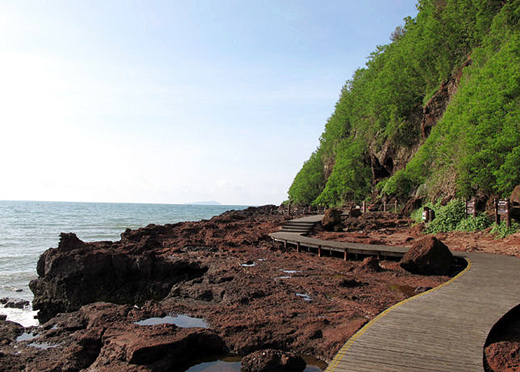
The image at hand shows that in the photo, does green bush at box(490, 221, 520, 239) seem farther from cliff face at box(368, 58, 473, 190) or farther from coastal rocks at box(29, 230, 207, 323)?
coastal rocks at box(29, 230, 207, 323)

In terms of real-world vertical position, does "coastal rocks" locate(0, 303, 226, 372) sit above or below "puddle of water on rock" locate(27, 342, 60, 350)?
above

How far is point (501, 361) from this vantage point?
21.0 ft

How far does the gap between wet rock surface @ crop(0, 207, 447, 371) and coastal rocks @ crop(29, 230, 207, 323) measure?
36 mm

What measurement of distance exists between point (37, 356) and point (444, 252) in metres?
12.8

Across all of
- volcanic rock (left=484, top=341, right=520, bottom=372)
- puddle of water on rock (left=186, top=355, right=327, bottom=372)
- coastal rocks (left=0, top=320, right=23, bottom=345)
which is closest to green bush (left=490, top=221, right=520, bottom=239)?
volcanic rock (left=484, top=341, right=520, bottom=372)

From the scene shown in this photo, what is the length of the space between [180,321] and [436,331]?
19.6ft

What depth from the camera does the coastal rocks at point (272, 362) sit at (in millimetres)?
6605

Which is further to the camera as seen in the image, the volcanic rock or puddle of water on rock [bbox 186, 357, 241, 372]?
puddle of water on rock [bbox 186, 357, 241, 372]

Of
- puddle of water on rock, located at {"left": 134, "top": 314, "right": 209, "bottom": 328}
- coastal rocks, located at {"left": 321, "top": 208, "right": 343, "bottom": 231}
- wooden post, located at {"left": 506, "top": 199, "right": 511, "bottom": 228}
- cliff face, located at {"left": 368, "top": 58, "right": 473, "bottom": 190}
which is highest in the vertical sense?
cliff face, located at {"left": 368, "top": 58, "right": 473, "bottom": 190}

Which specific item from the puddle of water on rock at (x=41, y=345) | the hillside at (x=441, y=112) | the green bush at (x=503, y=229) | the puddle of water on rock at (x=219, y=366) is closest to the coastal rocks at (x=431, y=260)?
the green bush at (x=503, y=229)

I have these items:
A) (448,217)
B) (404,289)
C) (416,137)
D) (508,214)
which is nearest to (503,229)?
(508,214)

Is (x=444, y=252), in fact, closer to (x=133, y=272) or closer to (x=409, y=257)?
(x=409, y=257)

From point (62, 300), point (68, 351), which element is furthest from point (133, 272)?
point (68, 351)

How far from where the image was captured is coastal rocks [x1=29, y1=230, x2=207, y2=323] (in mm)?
13031
